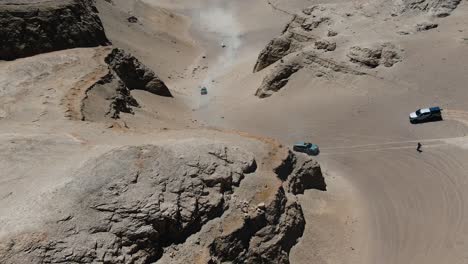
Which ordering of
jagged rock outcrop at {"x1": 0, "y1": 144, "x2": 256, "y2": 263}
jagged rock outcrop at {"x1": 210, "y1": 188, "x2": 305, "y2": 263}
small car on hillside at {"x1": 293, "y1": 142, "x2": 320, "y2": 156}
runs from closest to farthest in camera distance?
jagged rock outcrop at {"x1": 0, "y1": 144, "x2": 256, "y2": 263}, jagged rock outcrop at {"x1": 210, "y1": 188, "x2": 305, "y2": 263}, small car on hillside at {"x1": 293, "y1": 142, "x2": 320, "y2": 156}

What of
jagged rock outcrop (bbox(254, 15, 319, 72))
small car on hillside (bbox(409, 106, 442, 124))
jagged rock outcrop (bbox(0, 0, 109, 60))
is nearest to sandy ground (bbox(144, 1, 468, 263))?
small car on hillside (bbox(409, 106, 442, 124))

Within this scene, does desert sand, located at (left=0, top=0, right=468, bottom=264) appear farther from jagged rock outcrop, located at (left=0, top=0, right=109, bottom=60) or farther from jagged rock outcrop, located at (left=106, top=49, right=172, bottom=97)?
jagged rock outcrop, located at (left=0, top=0, right=109, bottom=60)

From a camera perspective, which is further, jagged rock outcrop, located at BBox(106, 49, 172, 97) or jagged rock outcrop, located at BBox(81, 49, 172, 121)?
jagged rock outcrop, located at BBox(106, 49, 172, 97)

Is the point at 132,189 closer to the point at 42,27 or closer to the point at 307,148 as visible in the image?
the point at 307,148

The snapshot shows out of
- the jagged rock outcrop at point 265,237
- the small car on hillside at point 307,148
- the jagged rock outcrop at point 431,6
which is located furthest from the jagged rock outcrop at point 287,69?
the jagged rock outcrop at point 265,237

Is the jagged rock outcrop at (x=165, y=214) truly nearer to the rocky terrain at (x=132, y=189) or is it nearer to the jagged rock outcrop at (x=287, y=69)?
the rocky terrain at (x=132, y=189)
